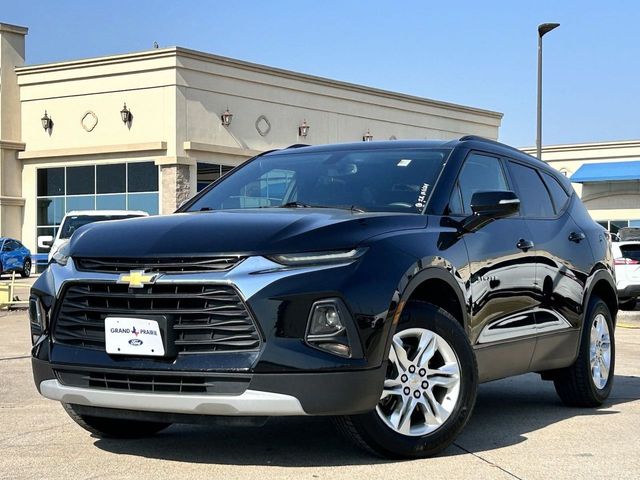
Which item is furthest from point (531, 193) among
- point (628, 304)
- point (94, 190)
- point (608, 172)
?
point (608, 172)

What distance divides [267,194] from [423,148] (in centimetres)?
101

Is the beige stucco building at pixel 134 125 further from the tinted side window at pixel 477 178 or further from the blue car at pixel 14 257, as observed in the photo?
the tinted side window at pixel 477 178

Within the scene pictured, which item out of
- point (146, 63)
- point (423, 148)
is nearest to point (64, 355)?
point (423, 148)

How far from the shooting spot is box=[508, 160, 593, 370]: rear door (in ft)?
22.1

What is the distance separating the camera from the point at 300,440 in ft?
19.2

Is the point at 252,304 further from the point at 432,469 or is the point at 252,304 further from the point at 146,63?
the point at 146,63

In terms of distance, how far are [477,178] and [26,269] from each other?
31.4m

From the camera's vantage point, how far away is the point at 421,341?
531 centimetres

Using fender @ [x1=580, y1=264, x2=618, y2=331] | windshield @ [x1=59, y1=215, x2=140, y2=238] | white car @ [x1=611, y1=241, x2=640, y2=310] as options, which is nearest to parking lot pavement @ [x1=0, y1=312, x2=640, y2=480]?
fender @ [x1=580, y1=264, x2=618, y2=331]

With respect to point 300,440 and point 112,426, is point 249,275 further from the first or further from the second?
point 112,426

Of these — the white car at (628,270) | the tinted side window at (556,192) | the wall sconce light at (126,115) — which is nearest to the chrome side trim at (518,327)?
the tinted side window at (556,192)

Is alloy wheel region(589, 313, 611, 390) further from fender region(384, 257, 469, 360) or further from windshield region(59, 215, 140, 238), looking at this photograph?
windshield region(59, 215, 140, 238)

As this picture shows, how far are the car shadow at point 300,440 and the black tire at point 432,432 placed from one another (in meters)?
0.14

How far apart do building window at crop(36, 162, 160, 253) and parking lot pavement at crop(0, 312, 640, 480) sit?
28.9m
